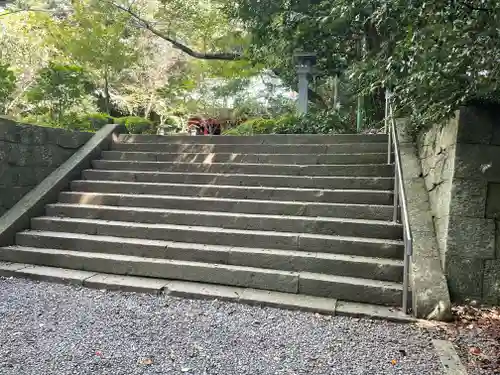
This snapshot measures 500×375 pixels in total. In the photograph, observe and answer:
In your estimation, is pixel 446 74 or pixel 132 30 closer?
pixel 446 74

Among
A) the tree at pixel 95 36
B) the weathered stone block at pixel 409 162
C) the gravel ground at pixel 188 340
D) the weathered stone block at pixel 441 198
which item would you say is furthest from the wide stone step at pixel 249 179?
the tree at pixel 95 36

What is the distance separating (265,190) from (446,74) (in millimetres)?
2265

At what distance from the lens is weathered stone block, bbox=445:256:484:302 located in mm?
2943

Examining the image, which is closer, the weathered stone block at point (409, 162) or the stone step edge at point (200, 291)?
the stone step edge at point (200, 291)

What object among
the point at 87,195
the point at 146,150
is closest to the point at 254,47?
the point at 146,150

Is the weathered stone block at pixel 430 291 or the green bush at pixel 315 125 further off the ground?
the green bush at pixel 315 125

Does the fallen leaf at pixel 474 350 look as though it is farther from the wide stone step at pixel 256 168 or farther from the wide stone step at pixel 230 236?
the wide stone step at pixel 256 168

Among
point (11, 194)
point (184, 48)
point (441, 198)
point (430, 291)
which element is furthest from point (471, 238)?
point (184, 48)

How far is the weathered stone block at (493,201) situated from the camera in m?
2.92

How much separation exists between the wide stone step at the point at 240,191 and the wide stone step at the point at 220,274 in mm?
1113

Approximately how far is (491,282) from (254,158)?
309cm

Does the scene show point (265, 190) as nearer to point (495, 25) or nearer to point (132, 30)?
point (495, 25)

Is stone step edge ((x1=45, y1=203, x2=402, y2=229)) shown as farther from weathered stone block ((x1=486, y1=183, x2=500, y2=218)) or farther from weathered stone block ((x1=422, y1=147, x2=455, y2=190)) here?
weathered stone block ((x1=486, y1=183, x2=500, y2=218))

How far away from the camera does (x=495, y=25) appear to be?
2.32 metres
